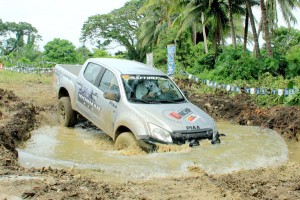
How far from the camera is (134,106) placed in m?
7.47

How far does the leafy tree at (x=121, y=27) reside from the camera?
47812mm

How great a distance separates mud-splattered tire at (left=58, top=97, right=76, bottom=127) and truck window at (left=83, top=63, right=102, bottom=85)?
1.01m

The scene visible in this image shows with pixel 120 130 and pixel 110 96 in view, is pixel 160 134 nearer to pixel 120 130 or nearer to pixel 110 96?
pixel 120 130

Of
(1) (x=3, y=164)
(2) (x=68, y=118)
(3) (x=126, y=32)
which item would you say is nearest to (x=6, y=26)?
(3) (x=126, y=32)

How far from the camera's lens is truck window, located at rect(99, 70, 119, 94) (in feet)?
26.6

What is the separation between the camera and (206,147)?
7098mm

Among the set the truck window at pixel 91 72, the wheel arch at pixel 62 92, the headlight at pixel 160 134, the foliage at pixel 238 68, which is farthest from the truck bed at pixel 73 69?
the foliage at pixel 238 68

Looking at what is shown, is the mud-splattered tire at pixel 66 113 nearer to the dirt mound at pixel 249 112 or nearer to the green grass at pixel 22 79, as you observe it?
the dirt mound at pixel 249 112

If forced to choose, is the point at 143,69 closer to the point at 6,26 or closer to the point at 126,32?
the point at 126,32

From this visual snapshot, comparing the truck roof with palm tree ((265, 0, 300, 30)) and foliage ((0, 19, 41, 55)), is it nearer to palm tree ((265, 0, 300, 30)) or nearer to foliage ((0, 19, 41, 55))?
palm tree ((265, 0, 300, 30))

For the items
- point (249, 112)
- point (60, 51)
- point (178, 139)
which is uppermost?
point (60, 51)

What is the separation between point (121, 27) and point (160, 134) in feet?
140

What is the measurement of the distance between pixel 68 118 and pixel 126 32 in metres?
39.8

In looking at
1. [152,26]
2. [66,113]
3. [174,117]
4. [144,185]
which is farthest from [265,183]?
[152,26]
